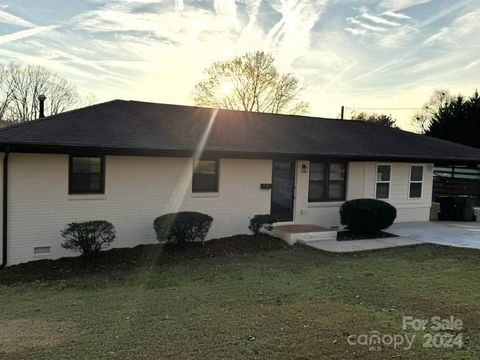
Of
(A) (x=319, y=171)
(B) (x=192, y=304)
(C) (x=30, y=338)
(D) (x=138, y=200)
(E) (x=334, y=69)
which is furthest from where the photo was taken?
(E) (x=334, y=69)

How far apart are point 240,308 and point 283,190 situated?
7.23 metres

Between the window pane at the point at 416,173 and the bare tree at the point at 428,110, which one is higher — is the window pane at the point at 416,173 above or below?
below

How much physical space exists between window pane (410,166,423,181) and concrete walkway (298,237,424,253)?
4154 millimetres

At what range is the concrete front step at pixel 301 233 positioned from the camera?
11125 mm

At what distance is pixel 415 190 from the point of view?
1530 centimetres

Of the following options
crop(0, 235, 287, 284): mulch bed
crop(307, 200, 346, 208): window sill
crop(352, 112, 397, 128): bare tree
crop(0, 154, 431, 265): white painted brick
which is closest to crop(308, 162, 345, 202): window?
crop(307, 200, 346, 208): window sill

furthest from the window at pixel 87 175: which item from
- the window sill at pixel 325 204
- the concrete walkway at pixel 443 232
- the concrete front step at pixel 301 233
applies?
the concrete walkway at pixel 443 232

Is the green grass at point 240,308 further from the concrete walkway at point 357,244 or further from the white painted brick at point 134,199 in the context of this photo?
the white painted brick at point 134,199

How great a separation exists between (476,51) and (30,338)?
15.6 metres

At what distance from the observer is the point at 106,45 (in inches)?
563

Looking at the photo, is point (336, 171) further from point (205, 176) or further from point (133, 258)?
point (133, 258)

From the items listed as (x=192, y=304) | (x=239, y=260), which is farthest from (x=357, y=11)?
(x=192, y=304)

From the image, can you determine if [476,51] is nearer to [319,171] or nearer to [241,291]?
[319,171]

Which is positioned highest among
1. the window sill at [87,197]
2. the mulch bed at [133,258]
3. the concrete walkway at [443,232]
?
the window sill at [87,197]
